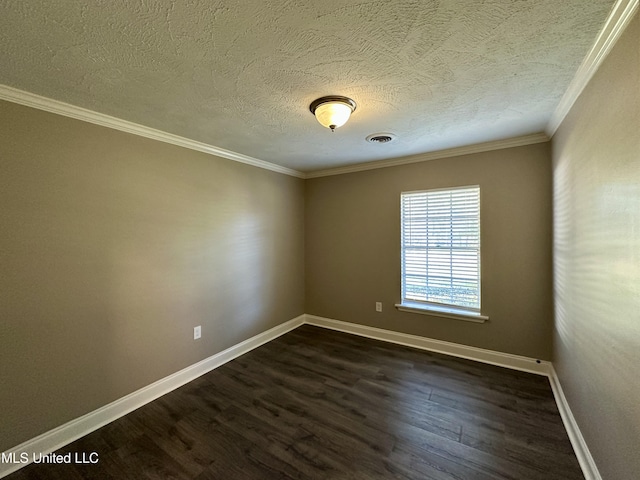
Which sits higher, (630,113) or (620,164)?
(630,113)

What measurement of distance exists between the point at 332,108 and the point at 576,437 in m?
2.75

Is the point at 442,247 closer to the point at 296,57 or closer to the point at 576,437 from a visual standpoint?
the point at 576,437

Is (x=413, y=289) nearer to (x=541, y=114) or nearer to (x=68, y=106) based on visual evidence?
(x=541, y=114)

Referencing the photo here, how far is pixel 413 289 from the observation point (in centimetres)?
337

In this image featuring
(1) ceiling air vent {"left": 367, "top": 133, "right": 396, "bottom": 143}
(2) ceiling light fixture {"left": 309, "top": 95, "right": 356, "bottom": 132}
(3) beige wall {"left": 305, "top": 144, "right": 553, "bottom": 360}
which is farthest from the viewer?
(3) beige wall {"left": 305, "top": 144, "right": 553, "bottom": 360}

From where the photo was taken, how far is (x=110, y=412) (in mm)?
2051

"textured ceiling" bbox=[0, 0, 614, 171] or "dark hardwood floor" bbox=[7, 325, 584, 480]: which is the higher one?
"textured ceiling" bbox=[0, 0, 614, 171]

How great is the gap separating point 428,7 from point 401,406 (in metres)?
2.62

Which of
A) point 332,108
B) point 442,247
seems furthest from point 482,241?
point 332,108

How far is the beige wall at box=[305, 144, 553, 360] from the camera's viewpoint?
263 centimetres

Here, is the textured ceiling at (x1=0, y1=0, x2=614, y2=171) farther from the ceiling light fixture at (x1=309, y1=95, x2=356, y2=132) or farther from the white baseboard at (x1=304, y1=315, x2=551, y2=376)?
the white baseboard at (x1=304, y1=315, x2=551, y2=376)

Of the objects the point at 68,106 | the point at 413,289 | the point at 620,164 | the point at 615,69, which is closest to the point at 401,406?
the point at 413,289

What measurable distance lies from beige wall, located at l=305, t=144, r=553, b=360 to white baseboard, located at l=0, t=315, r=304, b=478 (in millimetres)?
1698

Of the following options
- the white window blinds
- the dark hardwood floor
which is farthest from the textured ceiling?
the dark hardwood floor
